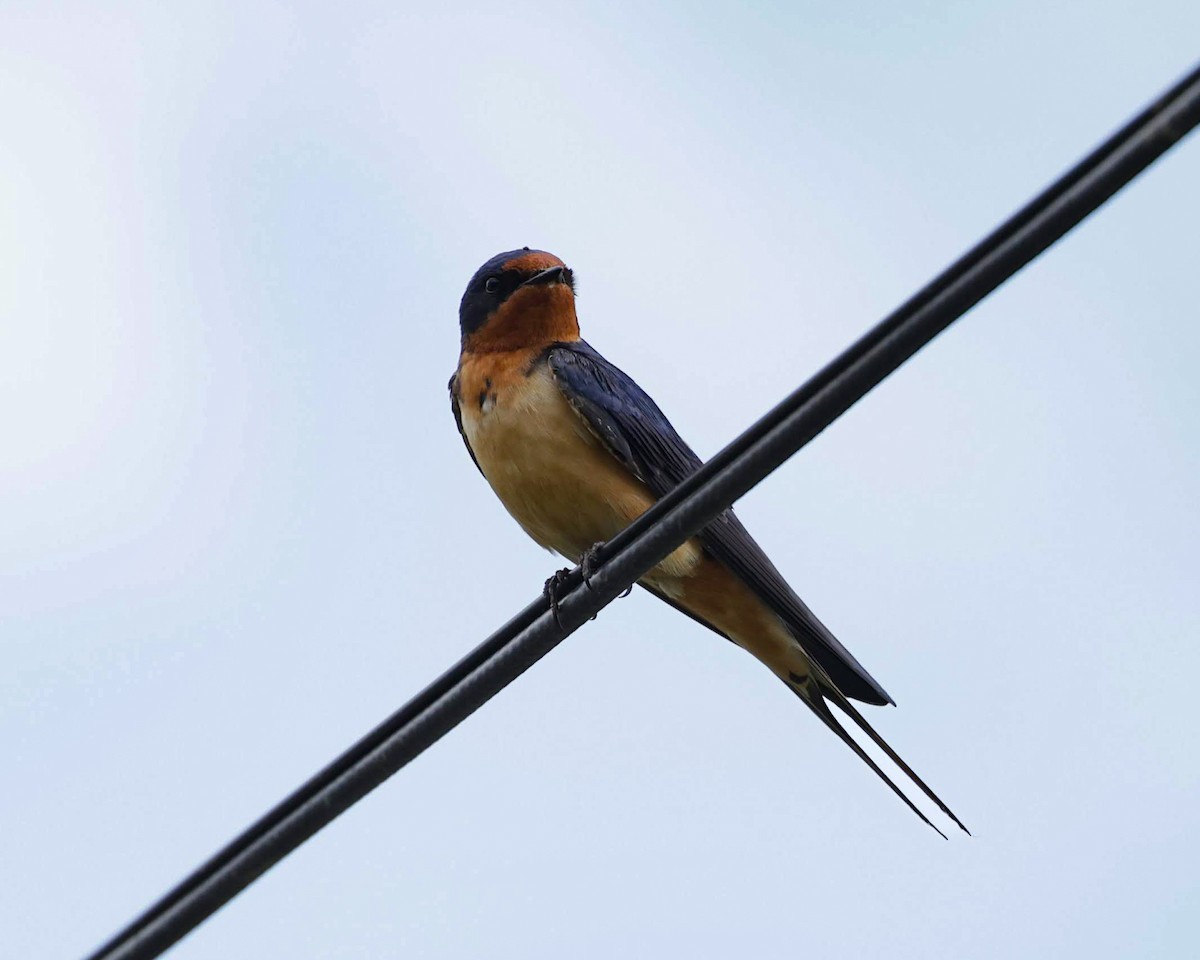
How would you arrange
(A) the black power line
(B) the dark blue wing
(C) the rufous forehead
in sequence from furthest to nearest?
1. (C) the rufous forehead
2. (B) the dark blue wing
3. (A) the black power line

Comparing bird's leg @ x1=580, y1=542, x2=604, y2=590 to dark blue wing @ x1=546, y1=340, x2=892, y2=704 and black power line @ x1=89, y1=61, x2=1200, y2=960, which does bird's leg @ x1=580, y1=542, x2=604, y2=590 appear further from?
dark blue wing @ x1=546, y1=340, x2=892, y2=704

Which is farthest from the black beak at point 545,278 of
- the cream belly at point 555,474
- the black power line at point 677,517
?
the black power line at point 677,517

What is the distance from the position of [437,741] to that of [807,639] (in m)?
2.53

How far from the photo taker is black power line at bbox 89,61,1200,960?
2439 mm

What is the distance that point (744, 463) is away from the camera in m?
3.09

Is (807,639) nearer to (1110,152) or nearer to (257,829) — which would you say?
(257,829)

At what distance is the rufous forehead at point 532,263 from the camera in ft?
21.6

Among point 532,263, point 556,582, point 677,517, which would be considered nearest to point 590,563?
point 556,582

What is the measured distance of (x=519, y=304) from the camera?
20.7 ft

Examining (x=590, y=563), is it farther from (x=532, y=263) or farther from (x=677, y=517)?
(x=532, y=263)

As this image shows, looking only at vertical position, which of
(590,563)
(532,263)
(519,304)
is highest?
(532,263)

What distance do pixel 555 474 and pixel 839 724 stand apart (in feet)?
4.24

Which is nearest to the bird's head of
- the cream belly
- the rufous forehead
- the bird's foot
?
the rufous forehead

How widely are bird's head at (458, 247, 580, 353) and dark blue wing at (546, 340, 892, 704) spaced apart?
161 millimetres
